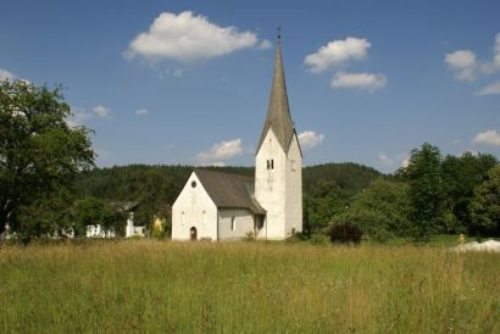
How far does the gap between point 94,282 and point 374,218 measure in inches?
1214

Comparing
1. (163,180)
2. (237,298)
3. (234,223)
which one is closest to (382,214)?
(234,223)

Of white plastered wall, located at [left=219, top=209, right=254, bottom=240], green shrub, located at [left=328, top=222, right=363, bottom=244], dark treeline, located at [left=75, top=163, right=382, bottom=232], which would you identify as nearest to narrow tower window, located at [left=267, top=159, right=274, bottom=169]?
white plastered wall, located at [left=219, top=209, right=254, bottom=240]

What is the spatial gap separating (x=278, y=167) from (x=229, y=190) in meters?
5.78

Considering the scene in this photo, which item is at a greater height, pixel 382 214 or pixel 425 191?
pixel 425 191

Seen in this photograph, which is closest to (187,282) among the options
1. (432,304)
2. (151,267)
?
(151,267)

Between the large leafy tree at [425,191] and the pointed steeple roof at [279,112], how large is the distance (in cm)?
3066

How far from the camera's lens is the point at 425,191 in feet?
77.7

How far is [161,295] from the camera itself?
6.91 meters

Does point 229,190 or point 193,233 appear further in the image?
point 229,190

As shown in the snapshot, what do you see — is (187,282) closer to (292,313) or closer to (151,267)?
(151,267)

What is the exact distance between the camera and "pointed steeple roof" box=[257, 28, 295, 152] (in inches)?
2175

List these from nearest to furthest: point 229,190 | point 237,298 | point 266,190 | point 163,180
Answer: point 237,298, point 229,190, point 266,190, point 163,180

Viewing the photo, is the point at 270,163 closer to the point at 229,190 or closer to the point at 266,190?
the point at 266,190

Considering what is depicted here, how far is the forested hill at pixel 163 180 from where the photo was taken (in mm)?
78438
